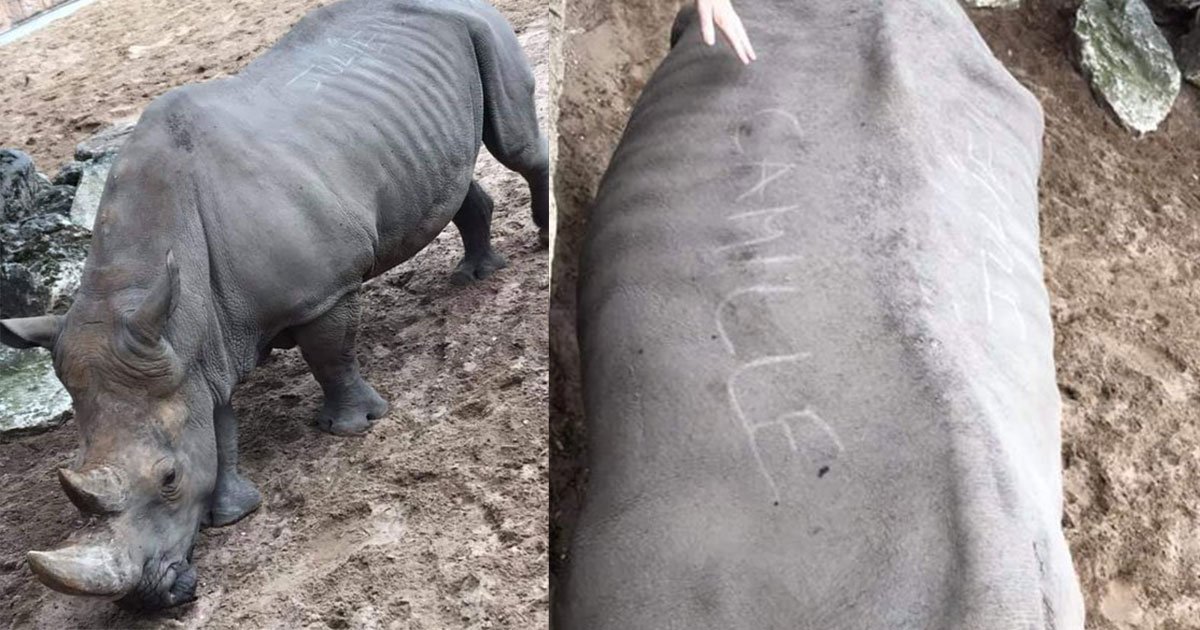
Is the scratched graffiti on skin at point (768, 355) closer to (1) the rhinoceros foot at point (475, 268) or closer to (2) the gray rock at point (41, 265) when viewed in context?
(1) the rhinoceros foot at point (475, 268)

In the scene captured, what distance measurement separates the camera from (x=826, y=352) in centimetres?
209

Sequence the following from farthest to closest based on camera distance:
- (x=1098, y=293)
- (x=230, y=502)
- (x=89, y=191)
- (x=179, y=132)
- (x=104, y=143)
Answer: (x=104, y=143) < (x=1098, y=293) < (x=89, y=191) < (x=230, y=502) < (x=179, y=132)

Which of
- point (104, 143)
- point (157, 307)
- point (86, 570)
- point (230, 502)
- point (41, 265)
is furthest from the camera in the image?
point (104, 143)

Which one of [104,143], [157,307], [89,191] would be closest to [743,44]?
[157,307]

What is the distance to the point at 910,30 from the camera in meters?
2.80

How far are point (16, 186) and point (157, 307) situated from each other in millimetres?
2241

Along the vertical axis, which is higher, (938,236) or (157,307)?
(157,307)

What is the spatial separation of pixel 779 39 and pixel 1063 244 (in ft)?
6.23

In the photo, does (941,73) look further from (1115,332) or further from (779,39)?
(1115,332)

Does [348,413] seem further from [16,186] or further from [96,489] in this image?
[16,186]

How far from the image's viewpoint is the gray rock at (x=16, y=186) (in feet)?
12.5

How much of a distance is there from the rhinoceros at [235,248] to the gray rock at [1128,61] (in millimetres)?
3115

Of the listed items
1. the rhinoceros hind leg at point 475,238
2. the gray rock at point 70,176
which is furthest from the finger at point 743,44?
the gray rock at point 70,176

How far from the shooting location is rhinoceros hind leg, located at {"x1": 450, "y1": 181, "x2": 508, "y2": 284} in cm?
317
